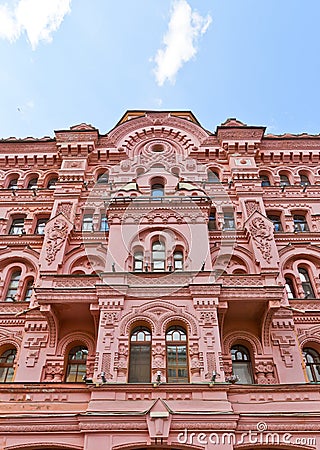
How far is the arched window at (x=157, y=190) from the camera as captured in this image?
2117 centimetres

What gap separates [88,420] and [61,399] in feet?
4.04

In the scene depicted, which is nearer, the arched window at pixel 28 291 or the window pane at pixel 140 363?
the window pane at pixel 140 363

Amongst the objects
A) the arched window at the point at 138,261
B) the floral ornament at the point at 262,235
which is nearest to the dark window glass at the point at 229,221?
the floral ornament at the point at 262,235

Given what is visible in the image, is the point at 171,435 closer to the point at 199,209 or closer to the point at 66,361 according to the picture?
the point at 66,361

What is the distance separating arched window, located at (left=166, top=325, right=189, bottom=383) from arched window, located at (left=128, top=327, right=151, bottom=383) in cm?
69

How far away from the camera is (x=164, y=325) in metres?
14.5

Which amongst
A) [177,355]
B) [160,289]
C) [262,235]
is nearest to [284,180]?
[262,235]

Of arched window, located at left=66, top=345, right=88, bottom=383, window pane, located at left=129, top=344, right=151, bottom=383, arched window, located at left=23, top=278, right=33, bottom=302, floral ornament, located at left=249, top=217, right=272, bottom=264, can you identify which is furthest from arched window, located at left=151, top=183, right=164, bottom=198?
window pane, located at left=129, top=344, right=151, bottom=383

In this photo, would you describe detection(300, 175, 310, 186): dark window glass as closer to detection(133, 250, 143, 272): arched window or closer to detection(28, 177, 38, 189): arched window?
detection(133, 250, 143, 272): arched window

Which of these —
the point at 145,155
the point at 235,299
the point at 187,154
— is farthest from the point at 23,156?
the point at 235,299

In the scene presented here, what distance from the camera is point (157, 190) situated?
2155 centimetres

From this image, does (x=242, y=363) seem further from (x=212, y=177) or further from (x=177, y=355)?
(x=212, y=177)

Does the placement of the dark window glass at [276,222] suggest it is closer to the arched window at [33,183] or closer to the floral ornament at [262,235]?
the floral ornament at [262,235]
